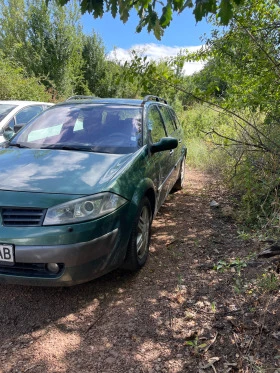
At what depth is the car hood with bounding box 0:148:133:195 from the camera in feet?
7.86

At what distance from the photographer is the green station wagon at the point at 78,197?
2.21m

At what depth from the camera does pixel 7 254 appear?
2.19 metres

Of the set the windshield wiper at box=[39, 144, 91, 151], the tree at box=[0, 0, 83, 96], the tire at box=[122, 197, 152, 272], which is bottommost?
the tire at box=[122, 197, 152, 272]

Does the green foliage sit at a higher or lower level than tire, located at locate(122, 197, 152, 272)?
higher

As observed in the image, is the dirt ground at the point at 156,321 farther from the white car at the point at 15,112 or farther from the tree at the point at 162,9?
the white car at the point at 15,112

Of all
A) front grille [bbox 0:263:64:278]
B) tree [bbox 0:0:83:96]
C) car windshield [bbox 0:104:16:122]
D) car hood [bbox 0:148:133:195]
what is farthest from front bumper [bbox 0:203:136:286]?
tree [bbox 0:0:83:96]

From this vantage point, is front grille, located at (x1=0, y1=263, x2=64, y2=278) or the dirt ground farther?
front grille, located at (x1=0, y1=263, x2=64, y2=278)

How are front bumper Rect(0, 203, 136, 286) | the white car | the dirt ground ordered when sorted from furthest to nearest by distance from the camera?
1. the white car
2. front bumper Rect(0, 203, 136, 286)
3. the dirt ground

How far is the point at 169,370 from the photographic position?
6.33 feet

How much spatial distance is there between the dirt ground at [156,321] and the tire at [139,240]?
0.16m

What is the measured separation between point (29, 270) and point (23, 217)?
401 millimetres

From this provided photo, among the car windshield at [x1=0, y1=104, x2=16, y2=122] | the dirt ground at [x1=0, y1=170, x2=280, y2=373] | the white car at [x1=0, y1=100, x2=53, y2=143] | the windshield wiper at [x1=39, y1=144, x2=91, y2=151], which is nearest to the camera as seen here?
the dirt ground at [x1=0, y1=170, x2=280, y2=373]

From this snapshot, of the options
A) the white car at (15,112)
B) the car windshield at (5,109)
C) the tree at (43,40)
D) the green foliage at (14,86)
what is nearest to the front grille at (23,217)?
the white car at (15,112)

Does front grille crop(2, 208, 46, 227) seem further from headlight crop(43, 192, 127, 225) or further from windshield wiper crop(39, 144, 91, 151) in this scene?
windshield wiper crop(39, 144, 91, 151)
